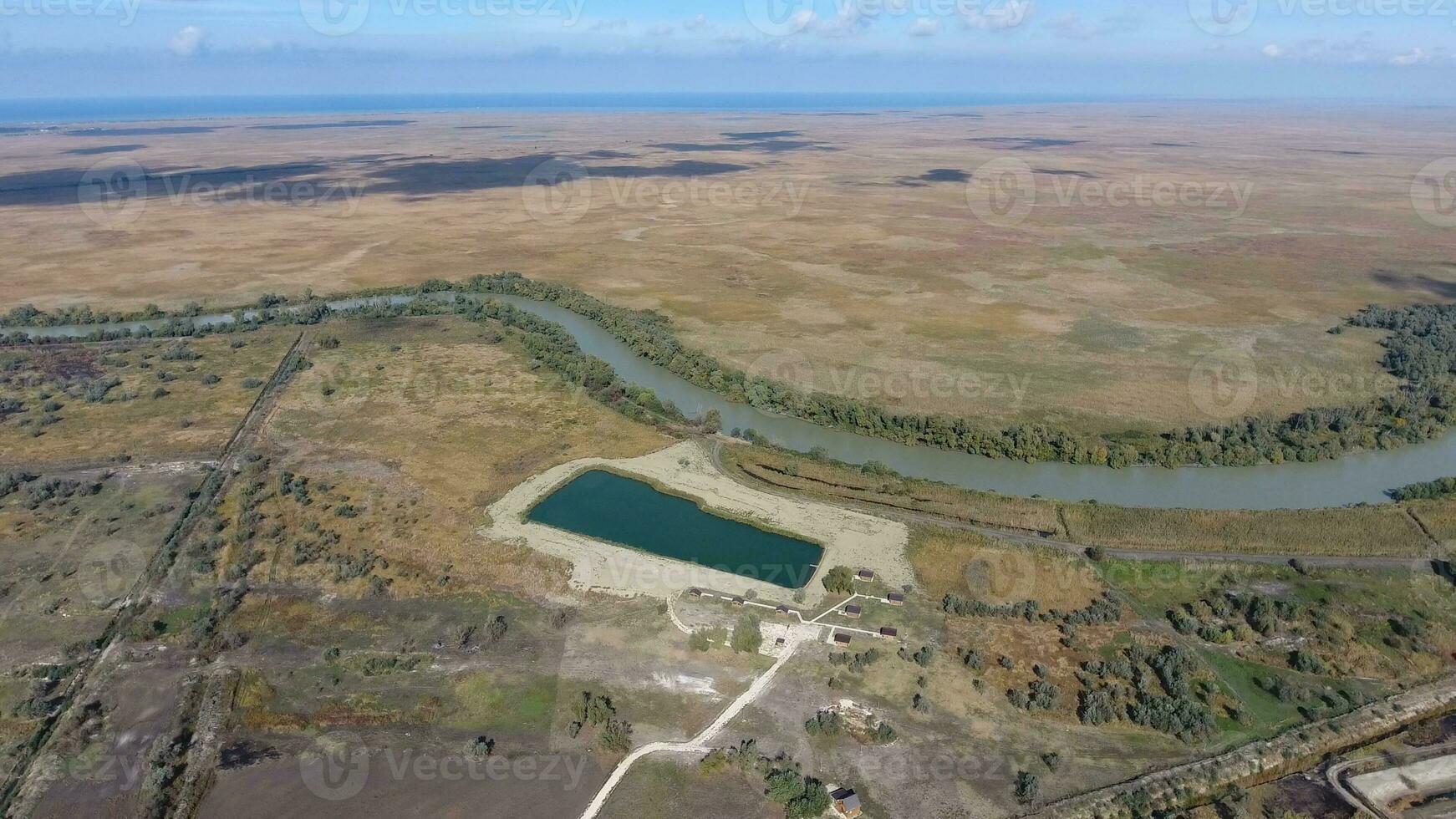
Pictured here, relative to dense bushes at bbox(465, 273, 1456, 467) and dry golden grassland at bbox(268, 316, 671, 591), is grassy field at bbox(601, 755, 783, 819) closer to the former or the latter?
dry golden grassland at bbox(268, 316, 671, 591)

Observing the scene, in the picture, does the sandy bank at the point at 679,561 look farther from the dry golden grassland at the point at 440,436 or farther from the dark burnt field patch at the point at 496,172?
the dark burnt field patch at the point at 496,172

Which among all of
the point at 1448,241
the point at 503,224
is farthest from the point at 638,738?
the point at 1448,241

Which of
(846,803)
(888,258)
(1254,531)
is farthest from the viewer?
(888,258)

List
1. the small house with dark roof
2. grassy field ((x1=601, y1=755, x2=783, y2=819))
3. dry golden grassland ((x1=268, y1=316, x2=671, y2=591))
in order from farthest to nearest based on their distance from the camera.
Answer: dry golden grassland ((x1=268, y1=316, x2=671, y2=591)), grassy field ((x1=601, y1=755, x2=783, y2=819)), the small house with dark roof

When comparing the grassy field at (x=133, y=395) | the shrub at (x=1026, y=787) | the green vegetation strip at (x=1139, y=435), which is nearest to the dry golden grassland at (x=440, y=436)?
the grassy field at (x=133, y=395)

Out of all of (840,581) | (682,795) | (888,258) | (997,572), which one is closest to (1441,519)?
(997,572)

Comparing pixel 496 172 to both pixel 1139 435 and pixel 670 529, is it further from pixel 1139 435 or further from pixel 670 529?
pixel 1139 435

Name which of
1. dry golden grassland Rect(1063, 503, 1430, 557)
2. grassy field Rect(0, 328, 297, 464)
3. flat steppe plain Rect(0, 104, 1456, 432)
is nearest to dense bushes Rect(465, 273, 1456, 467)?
flat steppe plain Rect(0, 104, 1456, 432)

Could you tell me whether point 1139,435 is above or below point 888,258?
below
